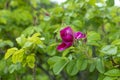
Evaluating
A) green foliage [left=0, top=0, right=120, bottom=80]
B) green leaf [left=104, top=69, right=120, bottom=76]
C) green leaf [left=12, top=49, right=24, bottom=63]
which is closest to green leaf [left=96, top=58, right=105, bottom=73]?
green foliage [left=0, top=0, right=120, bottom=80]

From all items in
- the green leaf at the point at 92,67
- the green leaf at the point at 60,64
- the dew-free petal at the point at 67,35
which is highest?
the dew-free petal at the point at 67,35

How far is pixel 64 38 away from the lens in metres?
1.36

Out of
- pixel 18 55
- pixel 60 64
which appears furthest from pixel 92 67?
pixel 18 55

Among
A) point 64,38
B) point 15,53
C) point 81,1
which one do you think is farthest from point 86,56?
point 81,1

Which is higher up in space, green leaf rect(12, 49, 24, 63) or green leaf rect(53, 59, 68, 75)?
green leaf rect(12, 49, 24, 63)

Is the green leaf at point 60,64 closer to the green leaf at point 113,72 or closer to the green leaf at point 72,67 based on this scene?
the green leaf at point 72,67

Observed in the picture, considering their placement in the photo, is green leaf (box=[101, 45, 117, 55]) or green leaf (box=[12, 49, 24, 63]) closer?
green leaf (box=[101, 45, 117, 55])

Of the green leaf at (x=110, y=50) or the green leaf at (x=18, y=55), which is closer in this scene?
the green leaf at (x=110, y=50)

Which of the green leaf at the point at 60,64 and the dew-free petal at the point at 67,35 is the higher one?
the dew-free petal at the point at 67,35

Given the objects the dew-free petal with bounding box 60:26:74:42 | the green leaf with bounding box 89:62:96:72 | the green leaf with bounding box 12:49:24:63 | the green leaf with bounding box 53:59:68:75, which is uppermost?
the dew-free petal with bounding box 60:26:74:42

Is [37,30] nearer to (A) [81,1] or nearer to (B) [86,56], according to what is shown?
(A) [81,1]

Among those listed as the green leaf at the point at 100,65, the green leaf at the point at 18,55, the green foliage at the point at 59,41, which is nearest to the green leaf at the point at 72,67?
the green foliage at the point at 59,41

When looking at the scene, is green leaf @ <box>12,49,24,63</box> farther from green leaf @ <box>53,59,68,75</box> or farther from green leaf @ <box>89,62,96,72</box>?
green leaf @ <box>89,62,96,72</box>

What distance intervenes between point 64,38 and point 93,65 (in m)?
0.24
